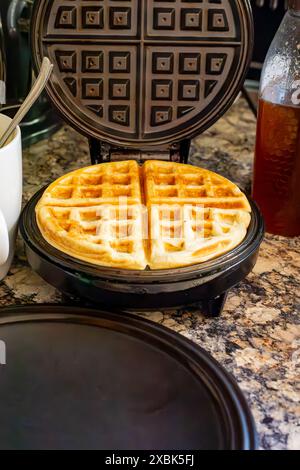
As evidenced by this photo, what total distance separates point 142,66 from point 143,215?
1.27 feet

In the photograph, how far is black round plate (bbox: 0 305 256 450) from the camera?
91cm

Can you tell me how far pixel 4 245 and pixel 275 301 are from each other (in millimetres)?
541

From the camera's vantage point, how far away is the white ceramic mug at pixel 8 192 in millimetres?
1128

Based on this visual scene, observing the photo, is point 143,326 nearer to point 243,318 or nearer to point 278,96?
point 243,318

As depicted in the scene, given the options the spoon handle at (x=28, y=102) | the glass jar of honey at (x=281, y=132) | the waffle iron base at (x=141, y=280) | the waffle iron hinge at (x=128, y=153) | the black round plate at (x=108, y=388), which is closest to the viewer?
the black round plate at (x=108, y=388)

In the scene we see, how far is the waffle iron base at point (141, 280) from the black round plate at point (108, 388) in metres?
0.05

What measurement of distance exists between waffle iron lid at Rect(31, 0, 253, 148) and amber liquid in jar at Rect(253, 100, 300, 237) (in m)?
0.12

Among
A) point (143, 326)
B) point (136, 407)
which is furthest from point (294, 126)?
point (136, 407)

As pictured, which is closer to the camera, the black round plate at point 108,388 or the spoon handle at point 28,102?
the black round plate at point 108,388

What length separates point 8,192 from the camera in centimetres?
120

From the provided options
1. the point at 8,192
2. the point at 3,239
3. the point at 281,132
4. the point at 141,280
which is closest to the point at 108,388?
the point at 141,280

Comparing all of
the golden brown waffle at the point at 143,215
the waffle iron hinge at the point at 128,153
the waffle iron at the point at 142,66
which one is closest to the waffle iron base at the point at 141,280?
the golden brown waffle at the point at 143,215

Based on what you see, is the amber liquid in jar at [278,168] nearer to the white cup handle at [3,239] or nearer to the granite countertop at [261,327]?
the granite countertop at [261,327]


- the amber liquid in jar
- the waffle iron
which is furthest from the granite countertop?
the waffle iron
